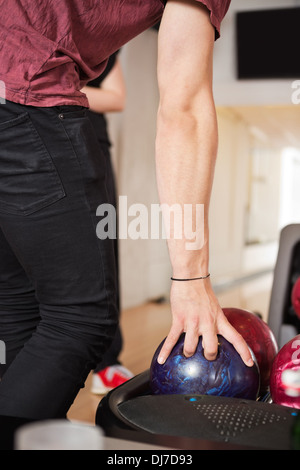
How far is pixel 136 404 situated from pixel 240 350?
192 mm

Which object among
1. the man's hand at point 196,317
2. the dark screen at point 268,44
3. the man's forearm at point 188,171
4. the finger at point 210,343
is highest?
the dark screen at point 268,44

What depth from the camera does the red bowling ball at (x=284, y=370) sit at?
900mm

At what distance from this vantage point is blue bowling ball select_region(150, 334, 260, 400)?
0.89m

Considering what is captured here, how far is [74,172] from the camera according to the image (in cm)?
79

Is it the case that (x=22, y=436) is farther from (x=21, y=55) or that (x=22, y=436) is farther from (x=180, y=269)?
(x=21, y=55)

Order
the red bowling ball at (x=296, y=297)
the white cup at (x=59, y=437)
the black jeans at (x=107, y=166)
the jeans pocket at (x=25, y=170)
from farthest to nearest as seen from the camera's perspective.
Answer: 1. the black jeans at (x=107, y=166)
2. the red bowling ball at (x=296, y=297)
3. the jeans pocket at (x=25, y=170)
4. the white cup at (x=59, y=437)

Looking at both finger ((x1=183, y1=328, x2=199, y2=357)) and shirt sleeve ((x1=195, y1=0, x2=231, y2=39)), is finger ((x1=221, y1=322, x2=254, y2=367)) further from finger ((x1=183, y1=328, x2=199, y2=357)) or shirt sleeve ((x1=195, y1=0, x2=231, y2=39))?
shirt sleeve ((x1=195, y1=0, x2=231, y2=39))

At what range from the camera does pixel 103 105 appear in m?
2.02

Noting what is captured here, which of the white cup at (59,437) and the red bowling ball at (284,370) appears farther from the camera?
the red bowling ball at (284,370)

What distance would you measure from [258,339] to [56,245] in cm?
47

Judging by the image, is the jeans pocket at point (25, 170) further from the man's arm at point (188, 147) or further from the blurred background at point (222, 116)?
the blurred background at point (222, 116)

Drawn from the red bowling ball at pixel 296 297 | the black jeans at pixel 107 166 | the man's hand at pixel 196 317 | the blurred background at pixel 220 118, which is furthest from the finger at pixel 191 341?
the blurred background at pixel 220 118

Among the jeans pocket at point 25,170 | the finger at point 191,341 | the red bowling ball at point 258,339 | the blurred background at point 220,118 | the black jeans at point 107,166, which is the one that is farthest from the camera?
the blurred background at point 220,118

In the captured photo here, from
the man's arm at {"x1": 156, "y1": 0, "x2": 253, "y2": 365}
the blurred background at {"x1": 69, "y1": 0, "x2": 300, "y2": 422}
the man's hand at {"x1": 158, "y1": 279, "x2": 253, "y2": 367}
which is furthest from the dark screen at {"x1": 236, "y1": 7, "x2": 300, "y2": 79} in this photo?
the man's hand at {"x1": 158, "y1": 279, "x2": 253, "y2": 367}
